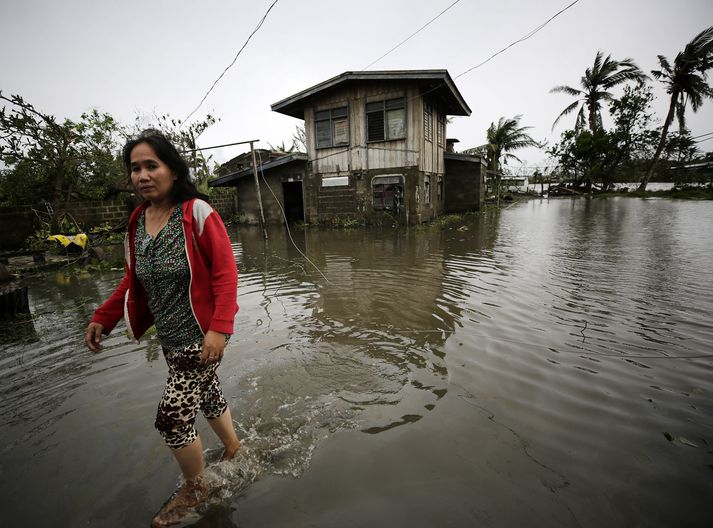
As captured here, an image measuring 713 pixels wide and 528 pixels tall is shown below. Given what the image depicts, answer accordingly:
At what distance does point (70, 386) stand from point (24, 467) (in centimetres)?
107

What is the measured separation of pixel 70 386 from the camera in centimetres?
297

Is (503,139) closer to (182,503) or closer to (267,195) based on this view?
(267,195)

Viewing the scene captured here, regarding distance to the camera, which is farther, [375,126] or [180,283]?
[375,126]

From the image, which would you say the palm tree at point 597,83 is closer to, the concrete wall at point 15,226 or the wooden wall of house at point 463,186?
the wooden wall of house at point 463,186

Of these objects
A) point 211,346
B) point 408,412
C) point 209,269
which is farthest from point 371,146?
point 211,346

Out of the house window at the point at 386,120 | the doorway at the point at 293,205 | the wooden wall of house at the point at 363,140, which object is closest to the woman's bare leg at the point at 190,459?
the wooden wall of house at the point at 363,140

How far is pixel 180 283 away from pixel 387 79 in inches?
529

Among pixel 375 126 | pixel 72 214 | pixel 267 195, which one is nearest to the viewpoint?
pixel 72 214

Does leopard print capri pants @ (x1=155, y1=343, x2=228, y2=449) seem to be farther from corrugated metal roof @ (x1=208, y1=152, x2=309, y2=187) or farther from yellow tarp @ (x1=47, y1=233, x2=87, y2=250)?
corrugated metal roof @ (x1=208, y1=152, x2=309, y2=187)

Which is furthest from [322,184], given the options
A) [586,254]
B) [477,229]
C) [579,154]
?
[579,154]

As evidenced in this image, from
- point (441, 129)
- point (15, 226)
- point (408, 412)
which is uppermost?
point (441, 129)

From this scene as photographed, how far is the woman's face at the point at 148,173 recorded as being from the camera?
162cm

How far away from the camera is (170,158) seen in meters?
1.67

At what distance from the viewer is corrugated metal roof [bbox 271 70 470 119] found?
1220cm
